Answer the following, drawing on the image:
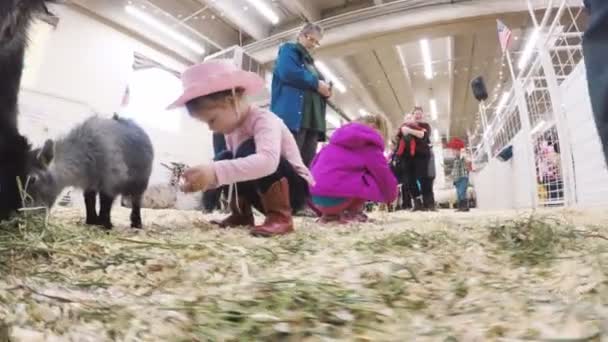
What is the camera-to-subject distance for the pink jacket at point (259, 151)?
1.38 metres

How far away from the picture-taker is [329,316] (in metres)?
0.53

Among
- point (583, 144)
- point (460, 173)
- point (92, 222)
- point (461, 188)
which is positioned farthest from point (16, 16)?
point (460, 173)

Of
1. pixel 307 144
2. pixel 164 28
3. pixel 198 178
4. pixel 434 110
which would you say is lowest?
pixel 198 178

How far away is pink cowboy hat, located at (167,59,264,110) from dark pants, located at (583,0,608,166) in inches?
39.1

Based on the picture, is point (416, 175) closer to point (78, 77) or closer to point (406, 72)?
point (78, 77)

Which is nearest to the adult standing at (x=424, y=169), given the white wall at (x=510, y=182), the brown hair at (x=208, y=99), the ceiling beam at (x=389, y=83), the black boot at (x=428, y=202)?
the black boot at (x=428, y=202)

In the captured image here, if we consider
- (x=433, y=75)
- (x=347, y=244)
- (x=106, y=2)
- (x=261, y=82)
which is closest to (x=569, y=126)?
(x=261, y=82)

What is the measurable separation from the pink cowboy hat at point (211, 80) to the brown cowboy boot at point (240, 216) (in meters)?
0.45

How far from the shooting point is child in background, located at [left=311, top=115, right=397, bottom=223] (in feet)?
7.06

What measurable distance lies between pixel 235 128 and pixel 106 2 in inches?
171

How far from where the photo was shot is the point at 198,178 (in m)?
1.31

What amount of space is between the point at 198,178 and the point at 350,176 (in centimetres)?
100

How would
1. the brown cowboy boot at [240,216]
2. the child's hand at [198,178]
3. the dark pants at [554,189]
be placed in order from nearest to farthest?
the child's hand at [198,178] < the brown cowboy boot at [240,216] < the dark pants at [554,189]

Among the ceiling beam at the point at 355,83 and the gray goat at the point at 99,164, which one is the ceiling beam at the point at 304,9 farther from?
the gray goat at the point at 99,164
